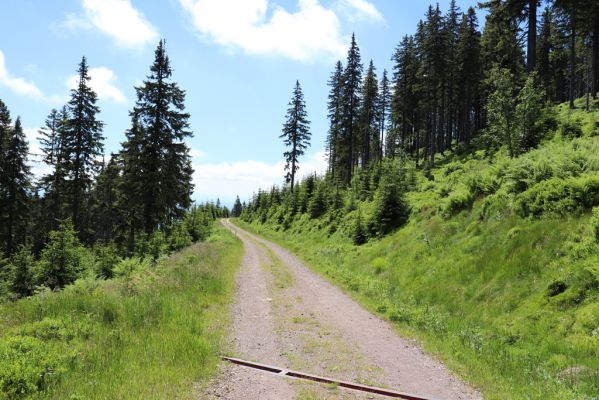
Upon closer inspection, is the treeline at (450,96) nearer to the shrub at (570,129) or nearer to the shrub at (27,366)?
the shrub at (570,129)

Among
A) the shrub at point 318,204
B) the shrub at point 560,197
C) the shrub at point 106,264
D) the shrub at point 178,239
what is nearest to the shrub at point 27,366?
the shrub at point 560,197

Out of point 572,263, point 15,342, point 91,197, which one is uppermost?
point 91,197

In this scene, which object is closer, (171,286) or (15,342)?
(15,342)

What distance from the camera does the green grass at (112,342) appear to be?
5.12 metres

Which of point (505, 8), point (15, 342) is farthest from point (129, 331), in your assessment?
point (505, 8)

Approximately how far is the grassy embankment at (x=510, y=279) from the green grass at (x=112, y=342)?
5024mm

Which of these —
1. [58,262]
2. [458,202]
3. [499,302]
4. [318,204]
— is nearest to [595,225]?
[499,302]

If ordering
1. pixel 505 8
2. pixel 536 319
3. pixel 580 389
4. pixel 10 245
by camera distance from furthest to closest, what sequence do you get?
pixel 10 245
pixel 505 8
pixel 536 319
pixel 580 389

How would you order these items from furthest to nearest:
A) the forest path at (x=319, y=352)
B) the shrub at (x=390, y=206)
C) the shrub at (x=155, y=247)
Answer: the shrub at (x=155, y=247) → the shrub at (x=390, y=206) → the forest path at (x=319, y=352)

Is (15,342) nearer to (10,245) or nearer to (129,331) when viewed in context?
(129,331)

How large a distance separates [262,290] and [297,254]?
44.6 ft

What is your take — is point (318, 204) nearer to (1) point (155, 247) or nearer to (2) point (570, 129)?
(1) point (155, 247)

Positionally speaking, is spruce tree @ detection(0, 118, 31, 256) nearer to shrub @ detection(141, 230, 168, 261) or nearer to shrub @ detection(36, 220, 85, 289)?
shrub @ detection(141, 230, 168, 261)

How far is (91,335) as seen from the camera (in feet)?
24.1
